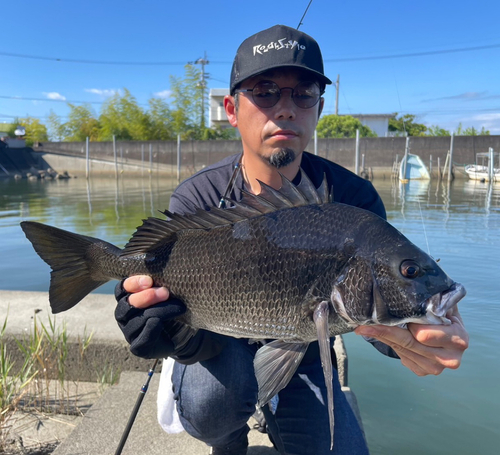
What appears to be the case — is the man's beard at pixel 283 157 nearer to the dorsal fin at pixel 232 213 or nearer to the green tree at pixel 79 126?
the dorsal fin at pixel 232 213

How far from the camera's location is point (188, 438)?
2.77m

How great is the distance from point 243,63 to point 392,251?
162cm

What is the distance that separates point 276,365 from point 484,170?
33.4m

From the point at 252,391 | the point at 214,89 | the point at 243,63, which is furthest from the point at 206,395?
the point at 214,89

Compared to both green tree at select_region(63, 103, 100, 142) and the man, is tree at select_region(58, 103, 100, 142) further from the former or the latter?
the man

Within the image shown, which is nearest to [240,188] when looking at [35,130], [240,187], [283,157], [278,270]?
[240,187]

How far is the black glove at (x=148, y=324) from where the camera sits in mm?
2084

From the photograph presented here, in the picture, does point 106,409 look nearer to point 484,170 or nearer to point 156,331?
point 156,331

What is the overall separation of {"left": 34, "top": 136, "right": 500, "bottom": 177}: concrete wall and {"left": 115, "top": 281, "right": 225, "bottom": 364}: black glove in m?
33.2

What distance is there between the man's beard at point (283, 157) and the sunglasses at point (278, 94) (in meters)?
0.29

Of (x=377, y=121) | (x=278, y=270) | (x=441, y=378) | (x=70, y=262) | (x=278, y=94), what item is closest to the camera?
(x=278, y=270)

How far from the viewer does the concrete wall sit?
112ft

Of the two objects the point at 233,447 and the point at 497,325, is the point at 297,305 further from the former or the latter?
the point at 497,325

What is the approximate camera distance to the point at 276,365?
2.00 meters
